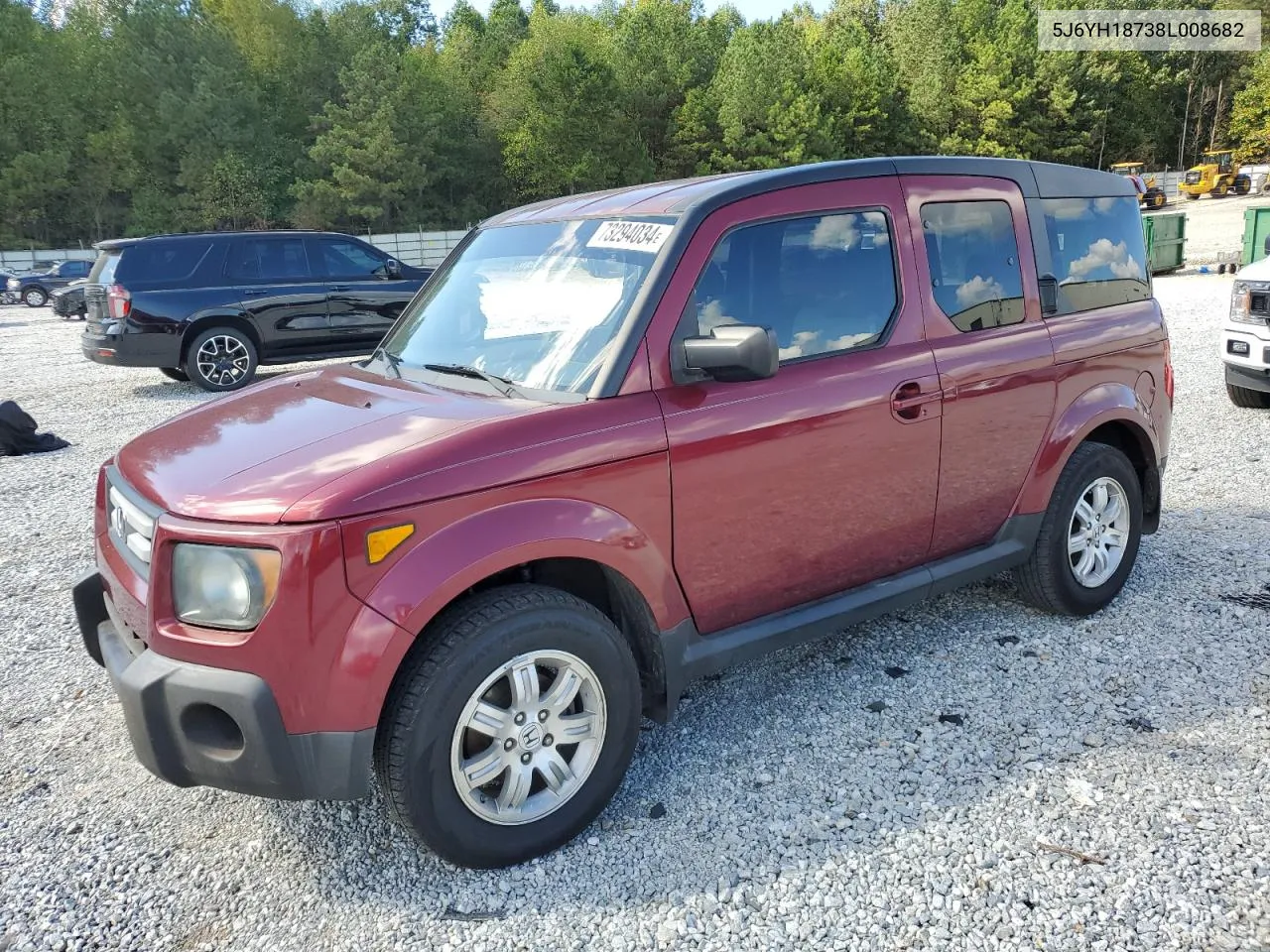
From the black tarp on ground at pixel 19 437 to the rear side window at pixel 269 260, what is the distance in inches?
128

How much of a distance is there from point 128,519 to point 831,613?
230cm

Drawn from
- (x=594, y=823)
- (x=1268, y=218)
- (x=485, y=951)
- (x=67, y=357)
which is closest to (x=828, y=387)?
(x=594, y=823)

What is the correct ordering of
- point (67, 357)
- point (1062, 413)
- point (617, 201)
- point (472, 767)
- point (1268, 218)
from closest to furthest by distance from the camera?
point (472, 767) → point (617, 201) → point (1062, 413) → point (67, 357) → point (1268, 218)

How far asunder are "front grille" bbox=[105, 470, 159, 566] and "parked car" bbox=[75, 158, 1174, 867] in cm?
2

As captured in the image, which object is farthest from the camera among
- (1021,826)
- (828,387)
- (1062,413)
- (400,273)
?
(400,273)

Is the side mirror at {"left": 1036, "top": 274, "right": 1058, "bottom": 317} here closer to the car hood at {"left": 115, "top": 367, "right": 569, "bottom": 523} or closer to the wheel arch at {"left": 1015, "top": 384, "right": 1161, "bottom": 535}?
the wheel arch at {"left": 1015, "top": 384, "right": 1161, "bottom": 535}

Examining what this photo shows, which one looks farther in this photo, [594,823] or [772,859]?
[594,823]

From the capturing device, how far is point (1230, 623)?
4.14 m

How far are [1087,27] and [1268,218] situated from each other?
58.2 meters

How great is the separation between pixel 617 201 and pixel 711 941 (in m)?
2.46

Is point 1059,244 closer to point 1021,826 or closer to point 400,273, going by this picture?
point 1021,826

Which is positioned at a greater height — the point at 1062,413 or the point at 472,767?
the point at 1062,413

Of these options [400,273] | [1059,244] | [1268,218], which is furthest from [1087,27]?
[1059,244]

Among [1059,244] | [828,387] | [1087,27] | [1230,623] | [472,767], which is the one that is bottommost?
[1230,623]
